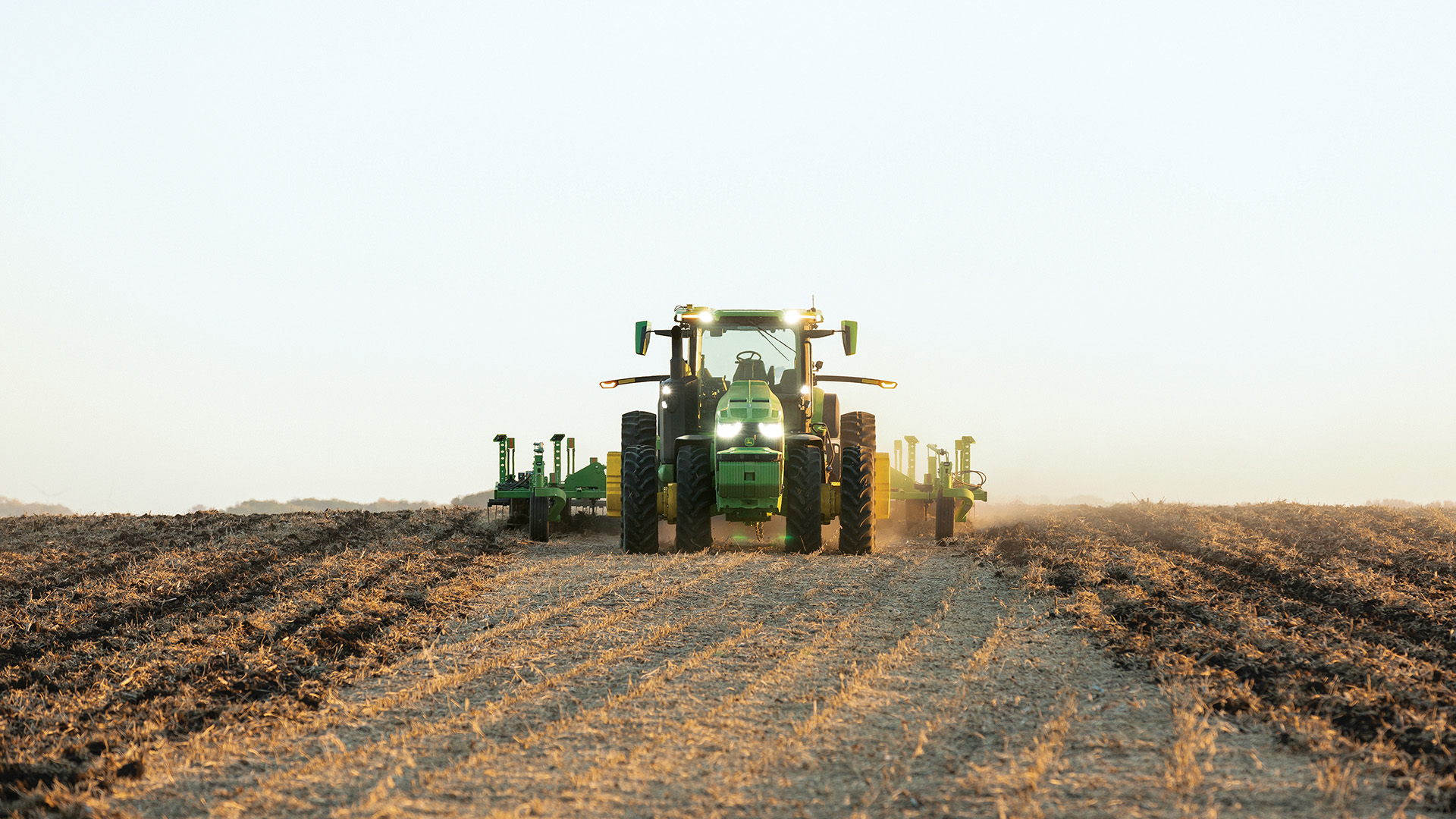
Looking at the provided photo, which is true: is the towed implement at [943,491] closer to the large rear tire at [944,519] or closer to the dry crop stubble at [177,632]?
the large rear tire at [944,519]

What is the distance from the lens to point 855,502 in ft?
44.5

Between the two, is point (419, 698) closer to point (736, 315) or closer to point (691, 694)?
point (691, 694)

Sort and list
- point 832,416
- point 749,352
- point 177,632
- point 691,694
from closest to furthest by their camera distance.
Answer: point 691,694, point 177,632, point 749,352, point 832,416

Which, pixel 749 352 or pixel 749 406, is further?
pixel 749 352

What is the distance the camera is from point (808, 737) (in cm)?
535

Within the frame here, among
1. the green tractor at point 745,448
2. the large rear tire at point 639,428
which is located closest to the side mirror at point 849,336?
the green tractor at point 745,448

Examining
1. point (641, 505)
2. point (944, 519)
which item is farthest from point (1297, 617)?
point (944, 519)

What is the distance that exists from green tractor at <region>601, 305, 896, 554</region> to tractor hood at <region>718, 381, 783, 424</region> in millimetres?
16

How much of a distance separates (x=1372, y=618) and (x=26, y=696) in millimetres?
9849

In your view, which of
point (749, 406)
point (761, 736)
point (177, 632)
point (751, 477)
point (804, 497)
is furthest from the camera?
point (749, 406)

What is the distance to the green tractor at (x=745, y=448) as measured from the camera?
1328cm

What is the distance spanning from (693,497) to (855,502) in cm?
210

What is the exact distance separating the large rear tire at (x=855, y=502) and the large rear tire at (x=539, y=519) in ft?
15.7

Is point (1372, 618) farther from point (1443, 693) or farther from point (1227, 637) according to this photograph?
point (1443, 693)
